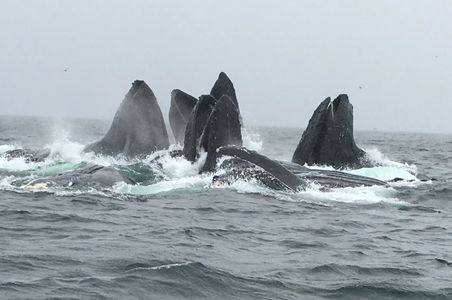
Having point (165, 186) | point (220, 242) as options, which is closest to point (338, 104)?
point (165, 186)

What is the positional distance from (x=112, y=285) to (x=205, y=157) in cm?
1094

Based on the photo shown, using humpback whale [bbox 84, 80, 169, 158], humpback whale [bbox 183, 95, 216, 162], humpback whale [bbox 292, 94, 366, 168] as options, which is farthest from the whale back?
humpback whale [bbox 84, 80, 169, 158]

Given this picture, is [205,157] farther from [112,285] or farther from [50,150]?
[112,285]

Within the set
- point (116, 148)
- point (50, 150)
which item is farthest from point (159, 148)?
point (50, 150)

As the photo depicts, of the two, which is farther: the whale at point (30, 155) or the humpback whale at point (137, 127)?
the whale at point (30, 155)

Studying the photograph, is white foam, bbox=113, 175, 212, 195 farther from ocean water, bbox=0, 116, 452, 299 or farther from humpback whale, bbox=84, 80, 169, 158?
humpback whale, bbox=84, 80, 169, 158

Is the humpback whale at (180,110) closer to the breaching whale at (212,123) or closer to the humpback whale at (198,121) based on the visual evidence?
the breaching whale at (212,123)

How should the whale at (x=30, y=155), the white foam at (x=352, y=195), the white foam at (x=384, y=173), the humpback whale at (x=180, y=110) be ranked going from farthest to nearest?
the whale at (x=30, y=155) < the humpback whale at (x=180, y=110) < the white foam at (x=384, y=173) < the white foam at (x=352, y=195)

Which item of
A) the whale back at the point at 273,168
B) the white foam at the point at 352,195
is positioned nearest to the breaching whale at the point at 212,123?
the whale back at the point at 273,168

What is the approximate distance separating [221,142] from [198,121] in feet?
4.85

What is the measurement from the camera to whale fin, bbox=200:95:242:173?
1853 centimetres

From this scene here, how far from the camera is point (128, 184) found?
55.6 ft

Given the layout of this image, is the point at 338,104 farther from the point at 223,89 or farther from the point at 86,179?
the point at 86,179

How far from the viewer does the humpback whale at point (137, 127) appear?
21422 millimetres
